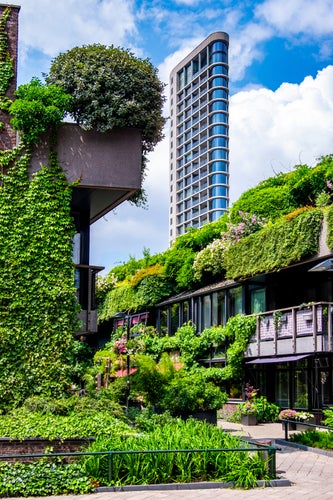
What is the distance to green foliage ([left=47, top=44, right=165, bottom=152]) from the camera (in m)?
17.5

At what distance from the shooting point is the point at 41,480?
500 inches

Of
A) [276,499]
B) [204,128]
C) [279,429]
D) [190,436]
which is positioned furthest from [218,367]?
[204,128]

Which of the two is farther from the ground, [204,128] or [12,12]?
[204,128]

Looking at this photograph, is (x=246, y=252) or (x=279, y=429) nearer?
(x=279, y=429)

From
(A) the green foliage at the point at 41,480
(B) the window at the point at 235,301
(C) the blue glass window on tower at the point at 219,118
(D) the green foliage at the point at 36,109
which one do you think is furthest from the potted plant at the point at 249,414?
(C) the blue glass window on tower at the point at 219,118

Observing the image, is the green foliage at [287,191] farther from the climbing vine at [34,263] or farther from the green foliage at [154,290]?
the climbing vine at [34,263]

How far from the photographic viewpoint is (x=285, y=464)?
620 inches

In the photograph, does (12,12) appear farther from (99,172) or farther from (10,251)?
(10,251)

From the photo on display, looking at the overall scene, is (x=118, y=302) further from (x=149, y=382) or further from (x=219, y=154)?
(x=219, y=154)

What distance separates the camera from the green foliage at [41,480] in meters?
12.5

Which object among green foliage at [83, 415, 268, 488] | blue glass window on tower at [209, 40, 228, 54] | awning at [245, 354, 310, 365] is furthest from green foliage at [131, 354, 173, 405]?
blue glass window on tower at [209, 40, 228, 54]

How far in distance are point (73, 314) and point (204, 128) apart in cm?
10490

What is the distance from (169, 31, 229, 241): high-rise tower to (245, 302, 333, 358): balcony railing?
85.3 metres

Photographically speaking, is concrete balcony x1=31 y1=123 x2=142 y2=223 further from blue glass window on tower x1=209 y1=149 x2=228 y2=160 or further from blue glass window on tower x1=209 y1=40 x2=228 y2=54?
blue glass window on tower x1=209 y1=40 x2=228 y2=54
